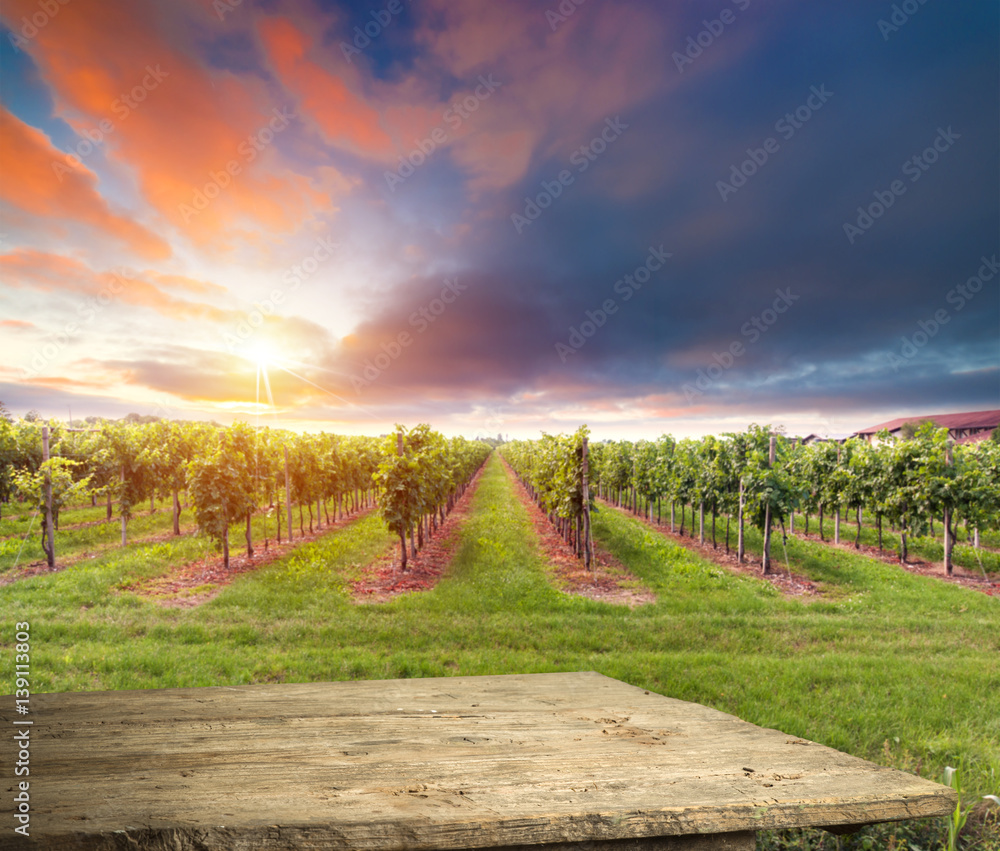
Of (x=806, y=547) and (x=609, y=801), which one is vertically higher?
(x=609, y=801)

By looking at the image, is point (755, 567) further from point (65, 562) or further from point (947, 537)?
point (65, 562)

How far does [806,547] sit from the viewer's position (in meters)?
16.7

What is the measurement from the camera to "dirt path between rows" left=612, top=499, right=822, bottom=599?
1184cm

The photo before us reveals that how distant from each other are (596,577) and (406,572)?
17.2 ft

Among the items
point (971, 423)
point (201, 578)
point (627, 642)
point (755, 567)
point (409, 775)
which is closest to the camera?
point (409, 775)

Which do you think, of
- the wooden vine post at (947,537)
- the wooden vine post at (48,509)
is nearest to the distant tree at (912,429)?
the wooden vine post at (947,537)

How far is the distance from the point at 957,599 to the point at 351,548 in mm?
16559

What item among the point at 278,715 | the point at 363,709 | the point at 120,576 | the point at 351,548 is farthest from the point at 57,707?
the point at 351,548

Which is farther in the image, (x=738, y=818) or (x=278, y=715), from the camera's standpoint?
(x=278, y=715)

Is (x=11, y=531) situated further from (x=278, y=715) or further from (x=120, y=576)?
(x=278, y=715)

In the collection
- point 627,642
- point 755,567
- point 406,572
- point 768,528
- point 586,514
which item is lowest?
point 755,567

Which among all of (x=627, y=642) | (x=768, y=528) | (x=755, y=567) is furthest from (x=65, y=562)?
(x=768, y=528)

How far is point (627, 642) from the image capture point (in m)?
7.57

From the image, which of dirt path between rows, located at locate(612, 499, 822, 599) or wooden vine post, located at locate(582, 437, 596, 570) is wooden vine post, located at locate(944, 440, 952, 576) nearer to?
dirt path between rows, located at locate(612, 499, 822, 599)
